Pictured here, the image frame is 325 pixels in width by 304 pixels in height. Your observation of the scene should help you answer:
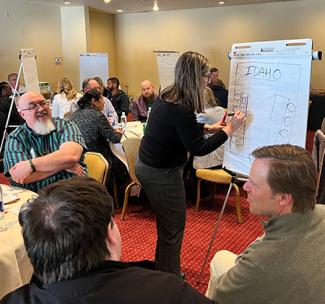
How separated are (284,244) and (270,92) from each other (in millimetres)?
1301

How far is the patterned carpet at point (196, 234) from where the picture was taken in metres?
3.05

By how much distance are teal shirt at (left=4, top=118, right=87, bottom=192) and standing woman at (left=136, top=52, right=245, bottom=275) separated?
0.48 metres

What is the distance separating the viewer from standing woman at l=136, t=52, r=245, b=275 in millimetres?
2102

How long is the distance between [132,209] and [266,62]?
2.25 meters

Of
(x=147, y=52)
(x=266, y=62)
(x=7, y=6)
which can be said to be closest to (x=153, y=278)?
(x=266, y=62)

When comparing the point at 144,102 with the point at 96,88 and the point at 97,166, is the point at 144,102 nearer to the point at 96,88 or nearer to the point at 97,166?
the point at 96,88

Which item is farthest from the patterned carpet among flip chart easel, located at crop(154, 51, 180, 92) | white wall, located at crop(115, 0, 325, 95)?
white wall, located at crop(115, 0, 325, 95)

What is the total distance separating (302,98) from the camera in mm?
2137

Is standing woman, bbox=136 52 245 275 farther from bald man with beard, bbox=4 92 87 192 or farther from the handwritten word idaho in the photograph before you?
bald man with beard, bbox=4 92 87 192

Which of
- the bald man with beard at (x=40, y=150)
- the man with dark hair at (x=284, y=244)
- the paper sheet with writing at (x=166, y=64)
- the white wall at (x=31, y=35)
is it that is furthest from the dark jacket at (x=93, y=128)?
the white wall at (x=31, y=35)

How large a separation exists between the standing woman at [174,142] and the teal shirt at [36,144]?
1.58 feet

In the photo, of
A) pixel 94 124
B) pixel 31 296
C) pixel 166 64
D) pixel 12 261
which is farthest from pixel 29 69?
pixel 31 296

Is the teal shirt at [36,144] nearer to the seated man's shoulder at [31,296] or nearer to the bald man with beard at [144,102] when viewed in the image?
the seated man's shoulder at [31,296]

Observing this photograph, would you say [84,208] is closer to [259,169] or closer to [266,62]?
[259,169]
